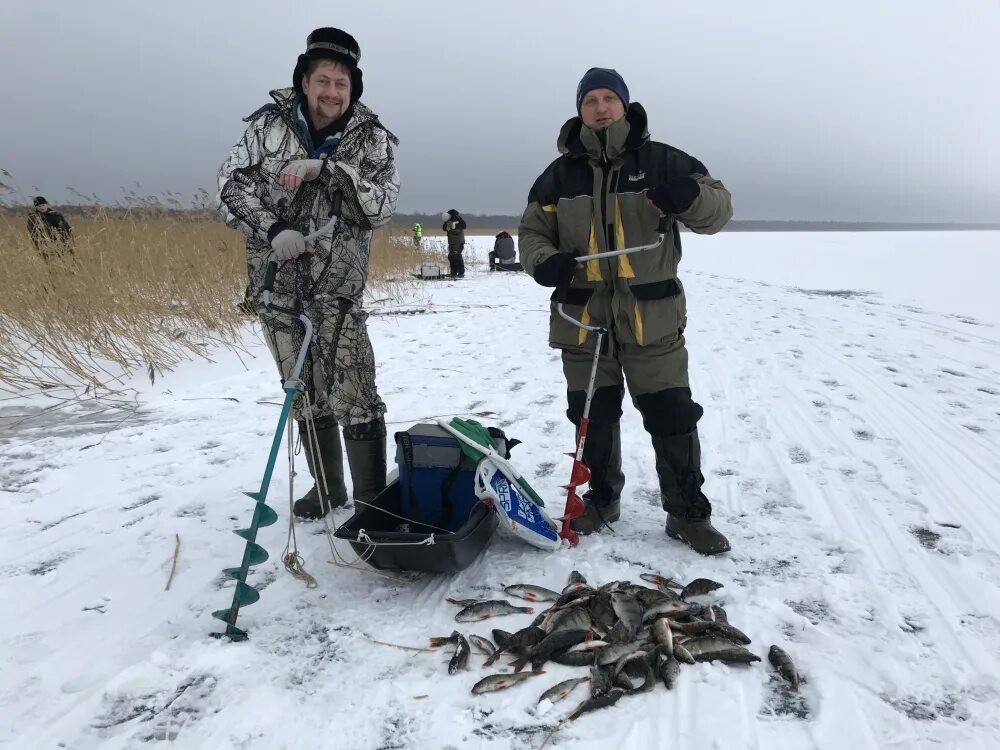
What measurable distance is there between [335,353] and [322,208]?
68cm

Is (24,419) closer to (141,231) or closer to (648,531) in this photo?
(141,231)

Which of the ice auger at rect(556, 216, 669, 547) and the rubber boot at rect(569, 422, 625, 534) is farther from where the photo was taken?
the rubber boot at rect(569, 422, 625, 534)

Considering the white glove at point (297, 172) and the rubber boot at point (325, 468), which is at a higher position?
the white glove at point (297, 172)

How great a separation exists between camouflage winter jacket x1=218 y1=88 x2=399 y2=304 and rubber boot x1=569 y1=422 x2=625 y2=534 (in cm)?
144

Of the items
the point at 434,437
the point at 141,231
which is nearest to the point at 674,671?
the point at 434,437

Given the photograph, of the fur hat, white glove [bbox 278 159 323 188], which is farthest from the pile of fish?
the fur hat

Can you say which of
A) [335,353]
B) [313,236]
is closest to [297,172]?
[313,236]

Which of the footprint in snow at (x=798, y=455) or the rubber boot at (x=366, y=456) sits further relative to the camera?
the footprint in snow at (x=798, y=455)

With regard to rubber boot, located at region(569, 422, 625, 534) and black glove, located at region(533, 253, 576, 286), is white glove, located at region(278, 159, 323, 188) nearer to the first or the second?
black glove, located at region(533, 253, 576, 286)

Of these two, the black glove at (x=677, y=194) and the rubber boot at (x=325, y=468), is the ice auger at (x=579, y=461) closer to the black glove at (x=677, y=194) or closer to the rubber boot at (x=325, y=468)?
the black glove at (x=677, y=194)

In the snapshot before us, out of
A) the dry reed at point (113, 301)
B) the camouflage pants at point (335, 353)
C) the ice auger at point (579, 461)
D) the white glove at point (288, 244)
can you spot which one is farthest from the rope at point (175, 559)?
the dry reed at point (113, 301)

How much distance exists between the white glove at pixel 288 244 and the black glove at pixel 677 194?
150 cm

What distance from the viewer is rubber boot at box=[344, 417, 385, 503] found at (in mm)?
2988

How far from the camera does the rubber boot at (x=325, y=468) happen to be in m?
3.25
